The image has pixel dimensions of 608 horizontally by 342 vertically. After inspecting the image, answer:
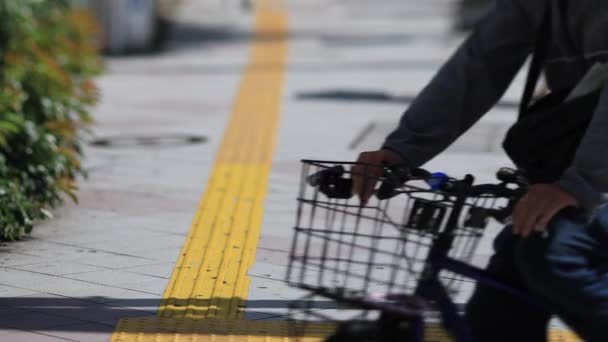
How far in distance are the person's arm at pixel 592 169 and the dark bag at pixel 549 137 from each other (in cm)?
18

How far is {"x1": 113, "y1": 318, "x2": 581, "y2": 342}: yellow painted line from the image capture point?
425 centimetres

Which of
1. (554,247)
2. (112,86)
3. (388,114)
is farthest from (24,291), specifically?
(112,86)

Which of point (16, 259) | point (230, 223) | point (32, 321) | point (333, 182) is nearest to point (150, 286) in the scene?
point (32, 321)

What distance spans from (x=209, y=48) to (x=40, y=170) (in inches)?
484

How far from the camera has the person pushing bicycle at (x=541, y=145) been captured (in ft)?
8.74

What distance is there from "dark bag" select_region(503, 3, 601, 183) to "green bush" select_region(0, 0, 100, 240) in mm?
3420

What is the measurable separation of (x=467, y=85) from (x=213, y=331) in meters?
1.64

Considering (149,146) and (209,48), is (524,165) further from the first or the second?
(209,48)

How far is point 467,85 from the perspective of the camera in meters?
3.12

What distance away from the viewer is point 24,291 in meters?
4.93

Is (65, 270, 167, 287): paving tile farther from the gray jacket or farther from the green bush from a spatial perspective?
the gray jacket

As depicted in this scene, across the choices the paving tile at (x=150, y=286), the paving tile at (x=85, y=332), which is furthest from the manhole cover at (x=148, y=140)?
the paving tile at (x=85, y=332)

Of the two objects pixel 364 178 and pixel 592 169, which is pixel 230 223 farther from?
pixel 592 169

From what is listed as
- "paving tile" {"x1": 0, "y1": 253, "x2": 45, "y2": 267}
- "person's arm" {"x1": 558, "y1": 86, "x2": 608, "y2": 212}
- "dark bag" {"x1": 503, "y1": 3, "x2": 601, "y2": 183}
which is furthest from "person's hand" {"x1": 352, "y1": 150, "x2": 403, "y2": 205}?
"paving tile" {"x1": 0, "y1": 253, "x2": 45, "y2": 267}
